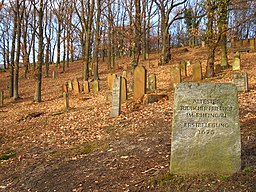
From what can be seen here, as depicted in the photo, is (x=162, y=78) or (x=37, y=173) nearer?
(x=37, y=173)

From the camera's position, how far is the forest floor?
3.73m

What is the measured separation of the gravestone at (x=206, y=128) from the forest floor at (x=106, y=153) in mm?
194

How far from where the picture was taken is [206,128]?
371cm

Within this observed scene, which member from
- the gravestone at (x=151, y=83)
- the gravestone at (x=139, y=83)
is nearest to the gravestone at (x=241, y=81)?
the gravestone at (x=139, y=83)

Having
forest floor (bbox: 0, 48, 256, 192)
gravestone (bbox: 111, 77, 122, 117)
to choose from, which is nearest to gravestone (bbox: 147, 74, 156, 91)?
forest floor (bbox: 0, 48, 256, 192)

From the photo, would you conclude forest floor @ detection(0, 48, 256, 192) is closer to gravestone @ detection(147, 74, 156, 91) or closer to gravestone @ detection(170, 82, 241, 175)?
gravestone @ detection(170, 82, 241, 175)

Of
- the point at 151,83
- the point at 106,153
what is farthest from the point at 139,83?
the point at 106,153

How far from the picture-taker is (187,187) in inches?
137

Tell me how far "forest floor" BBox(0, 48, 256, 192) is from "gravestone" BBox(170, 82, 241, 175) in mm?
194

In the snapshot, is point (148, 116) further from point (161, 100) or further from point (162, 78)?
point (162, 78)

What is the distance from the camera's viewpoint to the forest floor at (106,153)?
3.73 metres

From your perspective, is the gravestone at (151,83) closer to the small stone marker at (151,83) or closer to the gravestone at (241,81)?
the small stone marker at (151,83)

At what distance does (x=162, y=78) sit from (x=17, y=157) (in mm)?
12655

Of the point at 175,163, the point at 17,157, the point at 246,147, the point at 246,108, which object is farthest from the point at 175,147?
the point at 246,108
